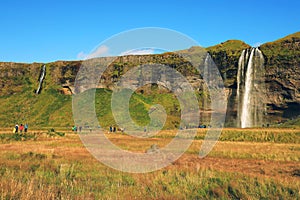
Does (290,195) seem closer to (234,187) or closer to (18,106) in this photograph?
(234,187)

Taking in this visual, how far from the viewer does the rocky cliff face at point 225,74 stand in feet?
263

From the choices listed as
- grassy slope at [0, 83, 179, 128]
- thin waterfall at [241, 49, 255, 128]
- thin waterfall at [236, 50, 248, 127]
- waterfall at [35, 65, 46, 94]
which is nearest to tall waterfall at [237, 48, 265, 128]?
thin waterfall at [241, 49, 255, 128]

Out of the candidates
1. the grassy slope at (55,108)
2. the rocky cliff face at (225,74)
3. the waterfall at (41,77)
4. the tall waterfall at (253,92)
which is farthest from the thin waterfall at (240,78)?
the waterfall at (41,77)

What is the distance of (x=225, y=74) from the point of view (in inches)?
3580

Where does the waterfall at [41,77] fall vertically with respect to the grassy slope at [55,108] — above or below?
above

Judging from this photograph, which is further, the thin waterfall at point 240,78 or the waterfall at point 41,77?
the waterfall at point 41,77

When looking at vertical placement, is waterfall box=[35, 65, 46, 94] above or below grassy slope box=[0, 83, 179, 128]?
above

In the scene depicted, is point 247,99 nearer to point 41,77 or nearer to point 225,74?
point 225,74

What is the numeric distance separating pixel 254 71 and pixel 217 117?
56.2 feet

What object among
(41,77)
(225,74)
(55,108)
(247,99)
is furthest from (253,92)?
(41,77)

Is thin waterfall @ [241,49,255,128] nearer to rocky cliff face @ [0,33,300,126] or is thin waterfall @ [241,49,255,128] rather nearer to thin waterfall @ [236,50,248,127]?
thin waterfall @ [236,50,248,127]

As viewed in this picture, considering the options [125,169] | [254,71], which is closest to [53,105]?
[254,71]

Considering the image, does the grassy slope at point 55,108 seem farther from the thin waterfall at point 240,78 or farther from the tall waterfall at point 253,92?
the tall waterfall at point 253,92

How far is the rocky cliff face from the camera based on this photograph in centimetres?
8012
